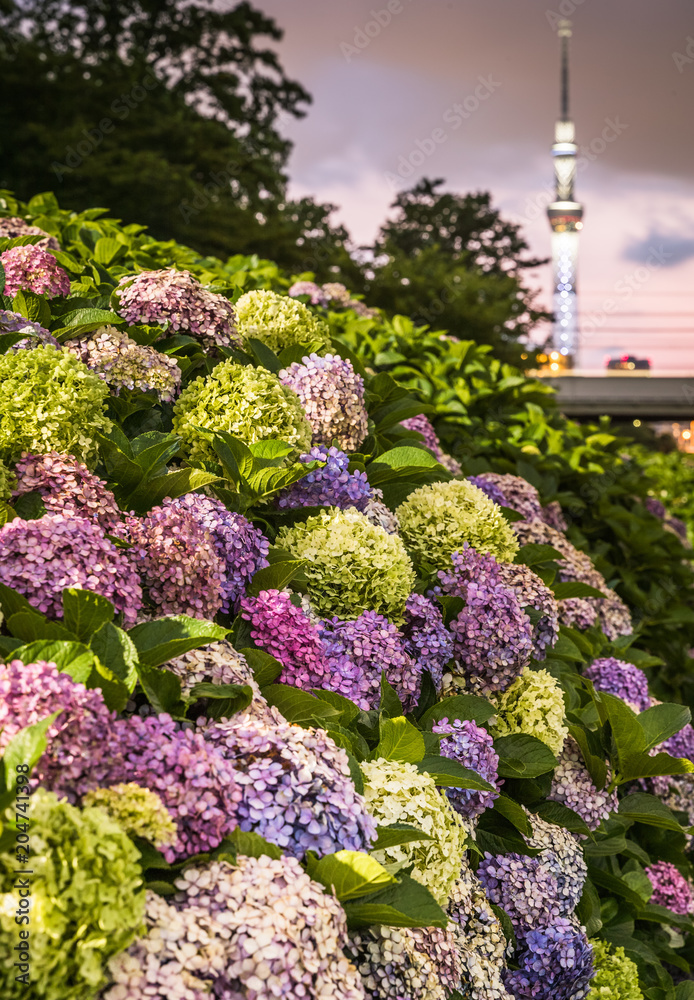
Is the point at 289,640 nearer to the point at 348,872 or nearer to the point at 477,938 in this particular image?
the point at 348,872

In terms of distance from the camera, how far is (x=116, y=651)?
160 cm

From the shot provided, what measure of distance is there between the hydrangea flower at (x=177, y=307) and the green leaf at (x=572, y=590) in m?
1.57

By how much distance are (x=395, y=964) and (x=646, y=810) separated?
168 cm

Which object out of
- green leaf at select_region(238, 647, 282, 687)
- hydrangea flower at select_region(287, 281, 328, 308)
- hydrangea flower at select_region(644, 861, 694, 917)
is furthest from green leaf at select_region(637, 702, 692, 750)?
hydrangea flower at select_region(287, 281, 328, 308)

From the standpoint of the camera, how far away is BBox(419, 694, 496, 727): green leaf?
7.71ft

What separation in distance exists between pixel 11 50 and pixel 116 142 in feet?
11.7

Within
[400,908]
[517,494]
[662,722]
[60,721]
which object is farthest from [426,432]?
[60,721]

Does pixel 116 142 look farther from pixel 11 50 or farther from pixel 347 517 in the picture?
pixel 347 517

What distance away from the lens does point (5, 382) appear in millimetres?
2174

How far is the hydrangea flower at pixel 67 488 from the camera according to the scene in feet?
6.41

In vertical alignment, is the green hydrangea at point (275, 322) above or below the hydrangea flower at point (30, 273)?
below

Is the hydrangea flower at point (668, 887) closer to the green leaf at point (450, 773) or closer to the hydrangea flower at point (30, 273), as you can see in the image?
the green leaf at point (450, 773)

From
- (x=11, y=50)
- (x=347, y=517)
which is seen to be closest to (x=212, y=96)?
(x=11, y=50)

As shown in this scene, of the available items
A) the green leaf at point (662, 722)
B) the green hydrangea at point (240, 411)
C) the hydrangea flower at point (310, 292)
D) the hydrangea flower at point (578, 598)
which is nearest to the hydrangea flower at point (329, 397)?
the green hydrangea at point (240, 411)
